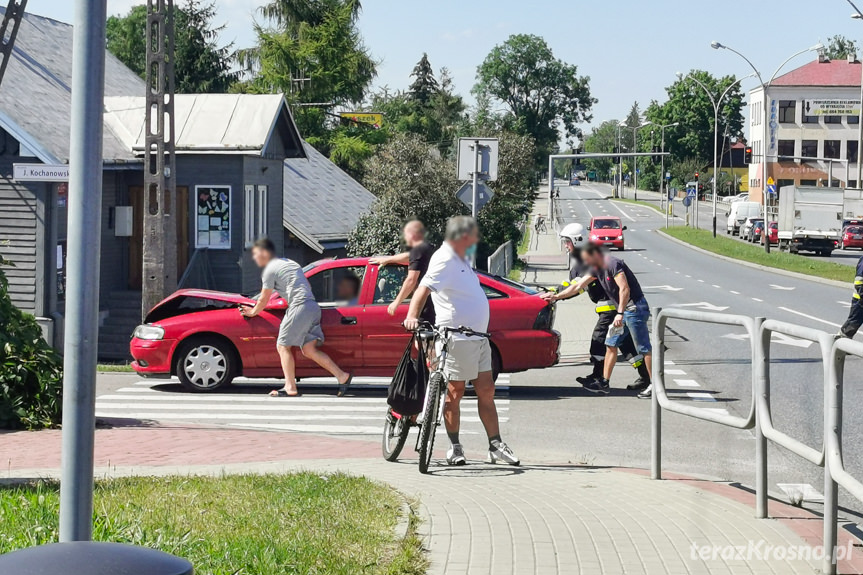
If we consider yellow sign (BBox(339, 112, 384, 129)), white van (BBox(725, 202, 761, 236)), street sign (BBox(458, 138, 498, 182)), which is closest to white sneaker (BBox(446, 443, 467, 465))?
street sign (BBox(458, 138, 498, 182))

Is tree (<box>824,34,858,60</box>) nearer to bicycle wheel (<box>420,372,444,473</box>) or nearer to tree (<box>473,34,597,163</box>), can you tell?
tree (<box>473,34,597,163</box>)

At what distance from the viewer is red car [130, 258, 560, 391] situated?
43.9 feet

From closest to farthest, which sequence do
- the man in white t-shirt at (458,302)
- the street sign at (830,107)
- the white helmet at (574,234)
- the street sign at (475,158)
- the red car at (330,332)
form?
the man in white t-shirt at (458,302), the red car at (330,332), the white helmet at (574,234), the street sign at (475,158), the street sign at (830,107)

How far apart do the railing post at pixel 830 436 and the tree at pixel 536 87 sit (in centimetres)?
8289

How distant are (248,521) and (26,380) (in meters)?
5.33

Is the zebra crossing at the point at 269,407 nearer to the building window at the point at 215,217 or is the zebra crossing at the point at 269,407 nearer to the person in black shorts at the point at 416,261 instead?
the person in black shorts at the point at 416,261

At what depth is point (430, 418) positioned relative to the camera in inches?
323

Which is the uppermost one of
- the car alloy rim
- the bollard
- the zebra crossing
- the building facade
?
the building facade

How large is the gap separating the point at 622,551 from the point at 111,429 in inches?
249

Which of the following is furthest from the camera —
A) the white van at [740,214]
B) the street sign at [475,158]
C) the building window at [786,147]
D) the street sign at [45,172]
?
the building window at [786,147]

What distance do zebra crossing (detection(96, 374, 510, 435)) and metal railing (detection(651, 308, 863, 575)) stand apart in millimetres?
3186

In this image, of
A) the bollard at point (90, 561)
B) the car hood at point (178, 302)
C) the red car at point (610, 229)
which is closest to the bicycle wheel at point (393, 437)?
the car hood at point (178, 302)

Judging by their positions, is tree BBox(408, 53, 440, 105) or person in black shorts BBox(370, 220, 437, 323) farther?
tree BBox(408, 53, 440, 105)

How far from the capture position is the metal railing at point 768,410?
543 cm
